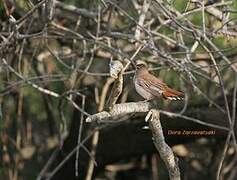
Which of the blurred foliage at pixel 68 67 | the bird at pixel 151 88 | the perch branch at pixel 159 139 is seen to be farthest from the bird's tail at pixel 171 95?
the blurred foliage at pixel 68 67

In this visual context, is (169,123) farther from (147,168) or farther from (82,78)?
(147,168)

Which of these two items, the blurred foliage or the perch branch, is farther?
the blurred foliage

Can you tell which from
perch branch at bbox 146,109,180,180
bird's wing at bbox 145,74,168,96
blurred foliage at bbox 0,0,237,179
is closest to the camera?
perch branch at bbox 146,109,180,180

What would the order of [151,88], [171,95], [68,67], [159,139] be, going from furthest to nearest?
[68,67] → [151,88] → [171,95] → [159,139]

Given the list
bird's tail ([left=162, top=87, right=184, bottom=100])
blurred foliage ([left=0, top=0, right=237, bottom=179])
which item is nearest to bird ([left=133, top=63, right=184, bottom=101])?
bird's tail ([left=162, top=87, right=184, bottom=100])

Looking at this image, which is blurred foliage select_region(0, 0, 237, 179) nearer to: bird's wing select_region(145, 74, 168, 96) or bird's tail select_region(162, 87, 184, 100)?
bird's wing select_region(145, 74, 168, 96)

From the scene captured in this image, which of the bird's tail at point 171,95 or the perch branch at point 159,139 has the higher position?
the bird's tail at point 171,95

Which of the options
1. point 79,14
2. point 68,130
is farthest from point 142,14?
point 68,130

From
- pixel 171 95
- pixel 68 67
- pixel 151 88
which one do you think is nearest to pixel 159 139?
pixel 171 95

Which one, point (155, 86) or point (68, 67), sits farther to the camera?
point (68, 67)

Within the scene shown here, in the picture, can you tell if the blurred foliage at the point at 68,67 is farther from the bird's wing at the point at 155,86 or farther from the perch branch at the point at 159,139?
the perch branch at the point at 159,139

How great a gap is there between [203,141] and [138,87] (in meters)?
3.20

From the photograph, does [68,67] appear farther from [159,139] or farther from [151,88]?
[159,139]

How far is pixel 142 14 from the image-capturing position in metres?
4.04
